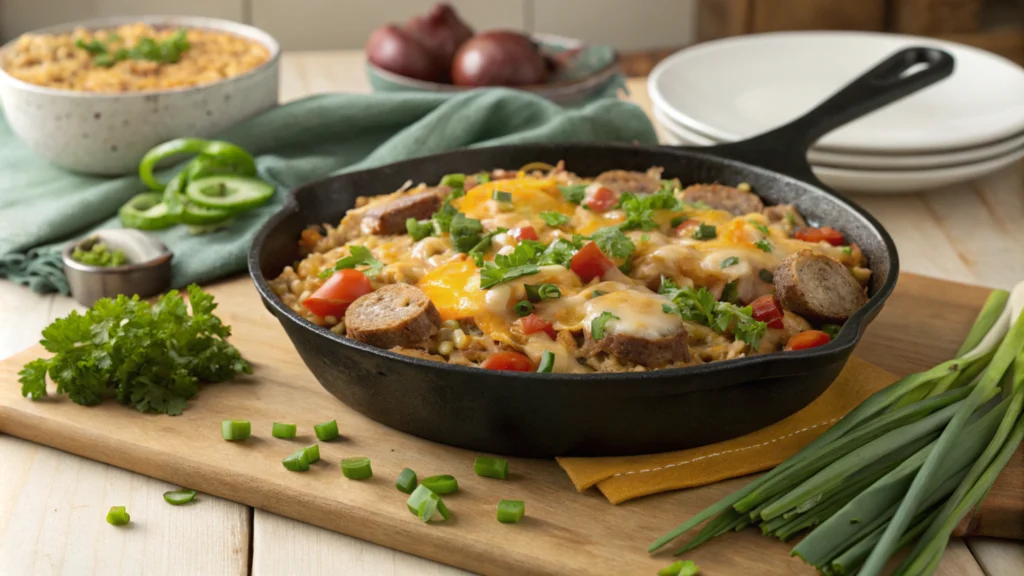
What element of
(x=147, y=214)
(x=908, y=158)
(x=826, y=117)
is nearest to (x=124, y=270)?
(x=147, y=214)

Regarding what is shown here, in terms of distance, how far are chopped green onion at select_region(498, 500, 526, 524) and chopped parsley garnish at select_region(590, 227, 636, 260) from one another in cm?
84

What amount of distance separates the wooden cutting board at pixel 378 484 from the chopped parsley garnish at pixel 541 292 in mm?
434

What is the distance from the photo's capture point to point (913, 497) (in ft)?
8.09

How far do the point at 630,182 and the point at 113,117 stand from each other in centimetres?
222

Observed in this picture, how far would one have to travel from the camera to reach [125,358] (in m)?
3.16

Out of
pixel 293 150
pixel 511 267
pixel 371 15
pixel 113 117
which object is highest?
pixel 511 267

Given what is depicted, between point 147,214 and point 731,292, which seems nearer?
point 731,292

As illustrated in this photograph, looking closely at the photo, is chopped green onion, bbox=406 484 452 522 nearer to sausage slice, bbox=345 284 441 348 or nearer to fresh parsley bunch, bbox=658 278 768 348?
sausage slice, bbox=345 284 441 348

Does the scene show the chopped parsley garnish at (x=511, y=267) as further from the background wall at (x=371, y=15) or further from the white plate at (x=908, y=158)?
the background wall at (x=371, y=15)

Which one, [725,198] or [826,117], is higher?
[826,117]

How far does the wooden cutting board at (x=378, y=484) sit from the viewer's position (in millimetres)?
2590

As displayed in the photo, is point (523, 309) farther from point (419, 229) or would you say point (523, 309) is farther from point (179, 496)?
point (179, 496)

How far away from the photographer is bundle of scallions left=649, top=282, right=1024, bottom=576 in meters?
2.44

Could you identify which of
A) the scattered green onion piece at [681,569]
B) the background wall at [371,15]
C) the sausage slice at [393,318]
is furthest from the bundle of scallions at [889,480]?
the background wall at [371,15]
